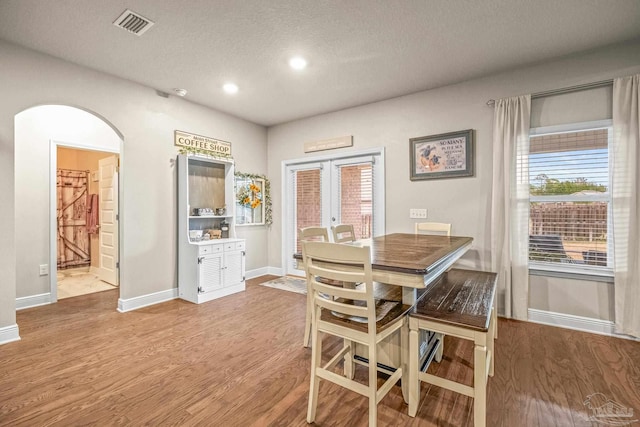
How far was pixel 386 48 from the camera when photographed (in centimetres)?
275

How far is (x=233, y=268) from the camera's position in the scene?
4.09m

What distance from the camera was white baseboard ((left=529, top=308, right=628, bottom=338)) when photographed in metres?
2.73

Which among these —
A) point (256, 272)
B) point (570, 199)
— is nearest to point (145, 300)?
point (256, 272)

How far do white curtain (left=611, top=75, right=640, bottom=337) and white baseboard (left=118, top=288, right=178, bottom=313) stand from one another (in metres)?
4.91

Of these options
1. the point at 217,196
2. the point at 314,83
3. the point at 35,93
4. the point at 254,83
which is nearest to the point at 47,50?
the point at 35,93

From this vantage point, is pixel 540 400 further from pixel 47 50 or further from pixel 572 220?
pixel 47 50

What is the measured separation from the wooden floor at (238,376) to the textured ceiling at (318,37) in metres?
2.73

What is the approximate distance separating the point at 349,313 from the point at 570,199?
9.36 feet

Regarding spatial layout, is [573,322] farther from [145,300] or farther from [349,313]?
[145,300]

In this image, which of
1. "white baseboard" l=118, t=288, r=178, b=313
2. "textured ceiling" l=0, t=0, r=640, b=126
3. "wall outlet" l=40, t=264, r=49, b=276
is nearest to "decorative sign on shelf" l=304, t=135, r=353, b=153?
"textured ceiling" l=0, t=0, r=640, b=126

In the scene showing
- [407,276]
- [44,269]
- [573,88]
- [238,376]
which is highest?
[573,88]

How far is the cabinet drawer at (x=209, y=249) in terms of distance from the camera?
368 cm

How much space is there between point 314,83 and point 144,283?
3.26m

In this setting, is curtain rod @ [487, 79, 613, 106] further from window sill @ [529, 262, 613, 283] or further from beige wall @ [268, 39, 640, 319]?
window sill @ [529, 262, 613, 283]
